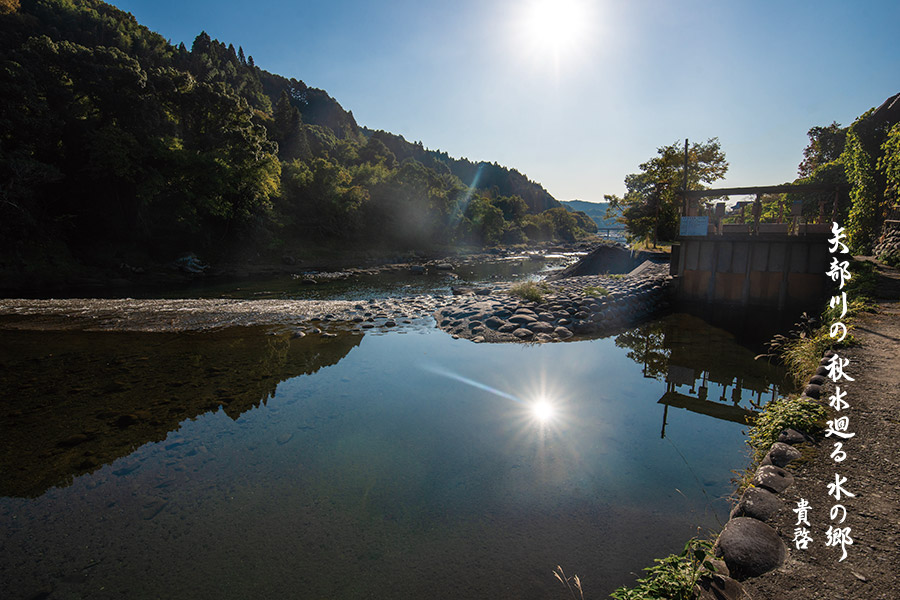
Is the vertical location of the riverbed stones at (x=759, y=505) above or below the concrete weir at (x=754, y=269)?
below

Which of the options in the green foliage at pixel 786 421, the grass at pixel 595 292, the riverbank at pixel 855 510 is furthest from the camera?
the grass at pixel 595 292

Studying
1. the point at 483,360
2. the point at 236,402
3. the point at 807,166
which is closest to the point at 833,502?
the point at 483,360

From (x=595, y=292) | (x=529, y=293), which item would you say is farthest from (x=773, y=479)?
(x=595, y=292)

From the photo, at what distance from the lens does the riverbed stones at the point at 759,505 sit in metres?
3.72

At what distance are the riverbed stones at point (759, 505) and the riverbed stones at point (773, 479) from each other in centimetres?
12

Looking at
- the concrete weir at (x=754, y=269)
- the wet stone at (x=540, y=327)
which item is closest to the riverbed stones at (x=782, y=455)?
the wet stone at (x=540, y=327)

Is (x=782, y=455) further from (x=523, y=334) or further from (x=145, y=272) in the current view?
(x=145, y=272)

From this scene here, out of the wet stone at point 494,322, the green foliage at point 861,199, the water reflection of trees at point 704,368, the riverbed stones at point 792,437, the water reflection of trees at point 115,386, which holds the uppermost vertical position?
the green foliage at point 861,199

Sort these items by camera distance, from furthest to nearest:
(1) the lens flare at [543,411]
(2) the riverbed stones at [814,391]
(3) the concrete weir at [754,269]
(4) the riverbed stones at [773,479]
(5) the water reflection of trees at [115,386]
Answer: (3) the concrete weir at [754,269] < (1) the lens flare at [543,411] < (2) the riverbed stones at [814,391] < (5) the water reflection of trees at [115,386] < (4) the riverbed stones at [773,479]

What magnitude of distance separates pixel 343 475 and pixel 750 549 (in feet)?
15.3

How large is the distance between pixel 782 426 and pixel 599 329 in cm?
950

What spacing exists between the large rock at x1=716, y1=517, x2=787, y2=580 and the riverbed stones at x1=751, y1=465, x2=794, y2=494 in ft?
2.40

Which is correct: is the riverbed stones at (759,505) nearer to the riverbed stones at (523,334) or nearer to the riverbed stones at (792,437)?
the riverbed stones at (792,437)

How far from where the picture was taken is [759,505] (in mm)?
3834
